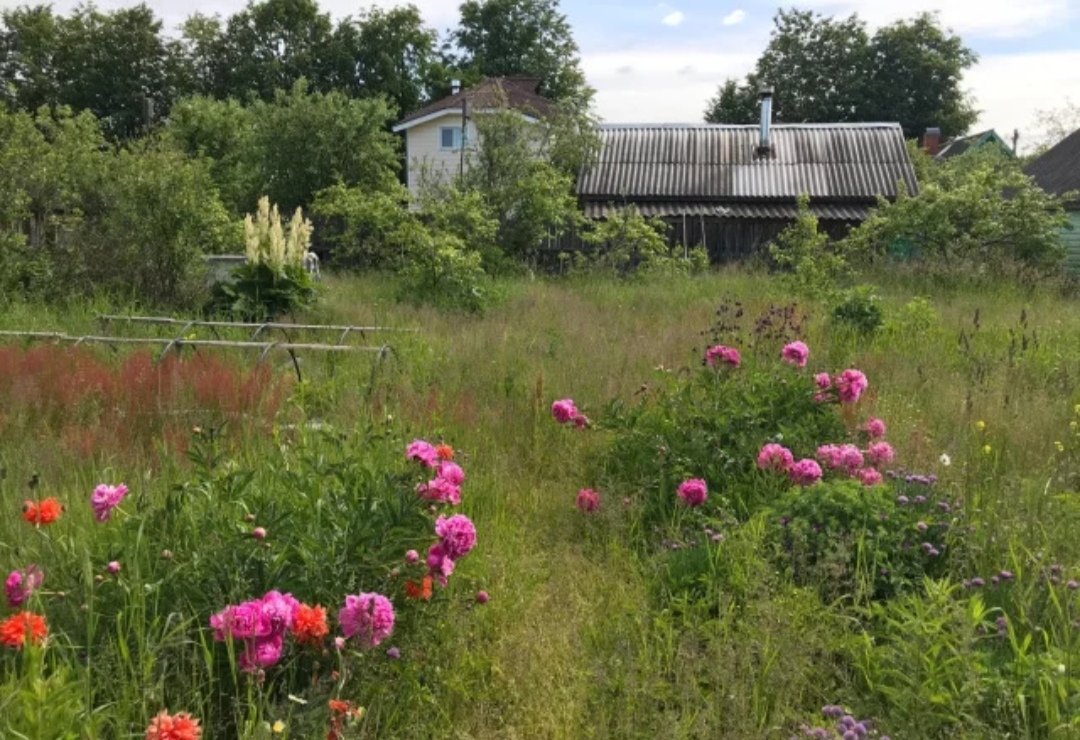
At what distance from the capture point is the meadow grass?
7.66 feet

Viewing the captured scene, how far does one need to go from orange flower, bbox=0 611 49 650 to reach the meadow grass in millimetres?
107

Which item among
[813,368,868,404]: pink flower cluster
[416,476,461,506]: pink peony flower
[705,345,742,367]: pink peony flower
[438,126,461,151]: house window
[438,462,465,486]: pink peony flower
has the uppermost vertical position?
[438,126,461,151]: house window

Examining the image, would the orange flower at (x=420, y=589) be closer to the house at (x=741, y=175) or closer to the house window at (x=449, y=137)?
the house at (x=741, y=175)

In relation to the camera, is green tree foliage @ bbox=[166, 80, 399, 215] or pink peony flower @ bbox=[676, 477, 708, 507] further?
green tree foliage @ bbox=[166, 80, 399, 215]

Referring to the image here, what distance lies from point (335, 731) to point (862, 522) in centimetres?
202

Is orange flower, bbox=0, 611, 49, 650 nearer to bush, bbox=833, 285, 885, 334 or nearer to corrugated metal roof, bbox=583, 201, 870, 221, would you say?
bush, bbox=833, 285, 885, 334

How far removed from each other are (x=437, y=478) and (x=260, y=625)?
853 mm

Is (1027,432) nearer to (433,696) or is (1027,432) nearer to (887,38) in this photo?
(433,696)

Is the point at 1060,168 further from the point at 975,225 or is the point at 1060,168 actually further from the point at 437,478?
the point at 437,478

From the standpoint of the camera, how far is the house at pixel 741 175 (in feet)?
70.3

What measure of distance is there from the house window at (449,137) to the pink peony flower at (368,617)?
30.6 metres

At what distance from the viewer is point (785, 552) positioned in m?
3.04

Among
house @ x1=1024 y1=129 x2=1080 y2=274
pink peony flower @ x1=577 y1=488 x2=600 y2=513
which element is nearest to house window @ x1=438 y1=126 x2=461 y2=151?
house @ x1=1024 y1=129 x2=1080 y2=274

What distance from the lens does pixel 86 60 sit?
144 feet
